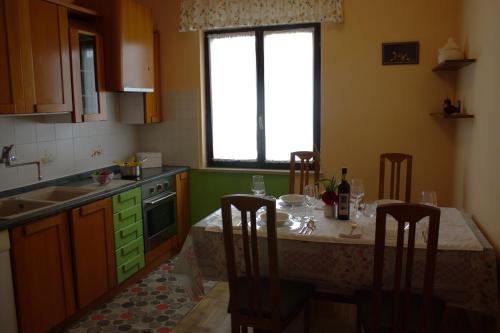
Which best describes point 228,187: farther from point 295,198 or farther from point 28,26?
point 28,26

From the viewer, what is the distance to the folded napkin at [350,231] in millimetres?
2193

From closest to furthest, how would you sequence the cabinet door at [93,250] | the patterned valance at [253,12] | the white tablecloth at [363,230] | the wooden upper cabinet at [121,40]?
the white tablecloth at [363,230] → the cabinet door at [93,250] → the wooden upper cabinet at [121,40] → the patterned valance at [253,12]

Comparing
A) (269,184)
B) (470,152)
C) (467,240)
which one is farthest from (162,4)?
(467,240)

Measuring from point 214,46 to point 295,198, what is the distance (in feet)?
6.86

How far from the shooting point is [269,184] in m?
4.19

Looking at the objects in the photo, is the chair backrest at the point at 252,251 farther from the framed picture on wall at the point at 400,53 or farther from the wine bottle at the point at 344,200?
the framed picture on wall at the point at 400,53

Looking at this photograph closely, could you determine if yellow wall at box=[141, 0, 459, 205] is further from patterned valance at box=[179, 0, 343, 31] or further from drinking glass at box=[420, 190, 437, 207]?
drinking glass at box=[420, 190, 437, 207]

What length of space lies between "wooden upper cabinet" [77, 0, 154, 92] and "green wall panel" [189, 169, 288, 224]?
1.12 m

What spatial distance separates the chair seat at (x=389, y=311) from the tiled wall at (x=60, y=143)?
244 cm

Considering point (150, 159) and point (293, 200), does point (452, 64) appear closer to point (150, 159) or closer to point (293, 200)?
point (293, 200)

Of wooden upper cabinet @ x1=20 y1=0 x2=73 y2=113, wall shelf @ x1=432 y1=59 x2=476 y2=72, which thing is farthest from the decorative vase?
wooden upper cabinet @ x1=20 y1=0 x2=73 y2=113

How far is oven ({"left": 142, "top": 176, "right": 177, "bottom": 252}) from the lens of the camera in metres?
3.70

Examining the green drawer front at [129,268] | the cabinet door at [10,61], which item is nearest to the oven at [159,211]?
the green drawer front at [129,268]

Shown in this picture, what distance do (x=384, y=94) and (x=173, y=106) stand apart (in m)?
2.03
